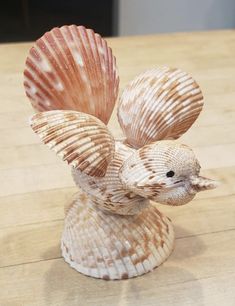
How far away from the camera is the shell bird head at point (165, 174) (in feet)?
1.92

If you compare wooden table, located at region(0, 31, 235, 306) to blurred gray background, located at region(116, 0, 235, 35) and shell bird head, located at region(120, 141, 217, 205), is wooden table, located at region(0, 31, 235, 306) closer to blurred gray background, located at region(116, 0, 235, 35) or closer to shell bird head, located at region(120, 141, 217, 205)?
shell bird head, located at region(120, 141, 217, 205)

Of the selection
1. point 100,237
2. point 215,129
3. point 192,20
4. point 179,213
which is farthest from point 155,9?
point 100,237

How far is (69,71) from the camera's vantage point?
64 centimetres

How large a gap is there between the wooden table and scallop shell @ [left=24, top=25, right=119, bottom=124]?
0.21 meters

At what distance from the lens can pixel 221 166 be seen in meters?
0.92

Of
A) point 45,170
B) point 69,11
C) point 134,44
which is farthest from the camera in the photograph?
point 69,11

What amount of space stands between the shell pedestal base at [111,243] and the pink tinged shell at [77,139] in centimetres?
13

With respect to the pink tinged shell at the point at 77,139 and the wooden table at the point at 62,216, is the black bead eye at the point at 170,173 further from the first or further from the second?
the wooden table at the point at 62,216

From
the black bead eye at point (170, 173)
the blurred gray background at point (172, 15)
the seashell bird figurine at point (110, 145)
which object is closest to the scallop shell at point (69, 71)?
the seashell bird figurine at point (110, 145)

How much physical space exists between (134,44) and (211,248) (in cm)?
68

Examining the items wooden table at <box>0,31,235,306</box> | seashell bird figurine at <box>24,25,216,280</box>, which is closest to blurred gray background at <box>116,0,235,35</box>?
wooden table at <box>0,31,235,306</box>

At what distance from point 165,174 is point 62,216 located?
270 millimetres

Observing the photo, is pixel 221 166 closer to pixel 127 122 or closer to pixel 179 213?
pixel 179 213

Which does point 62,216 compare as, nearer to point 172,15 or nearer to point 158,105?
point 158,105
